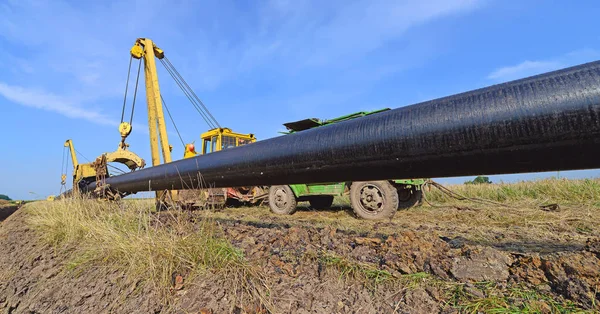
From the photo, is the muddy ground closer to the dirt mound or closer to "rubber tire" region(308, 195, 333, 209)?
"rubber tire" region(308, 195, 333, 209)

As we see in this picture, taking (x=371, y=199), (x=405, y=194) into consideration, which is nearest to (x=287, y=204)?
(x=371, y=199)

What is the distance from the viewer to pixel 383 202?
5.07 metres

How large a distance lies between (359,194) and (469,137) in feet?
14.4

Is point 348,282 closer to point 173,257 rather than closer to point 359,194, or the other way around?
point 173,257

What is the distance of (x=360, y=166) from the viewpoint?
52.1 inches

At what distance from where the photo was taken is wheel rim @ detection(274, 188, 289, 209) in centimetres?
683

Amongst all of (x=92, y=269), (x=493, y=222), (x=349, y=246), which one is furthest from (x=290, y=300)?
(x=493, y=222)

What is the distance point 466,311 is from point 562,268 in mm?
439

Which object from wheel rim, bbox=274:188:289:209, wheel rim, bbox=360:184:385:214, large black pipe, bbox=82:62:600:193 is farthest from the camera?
wheel rim, bbox=274:188:289:209

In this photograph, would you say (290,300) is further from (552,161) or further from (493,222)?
(493,222)

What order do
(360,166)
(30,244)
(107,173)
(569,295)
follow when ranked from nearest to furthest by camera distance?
1. (569,295)
2. (360,166)
3. (30,244)
4. (107,173)

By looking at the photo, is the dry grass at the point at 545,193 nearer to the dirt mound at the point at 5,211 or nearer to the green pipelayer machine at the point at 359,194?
the green pipelayer machine at the point at 359,194

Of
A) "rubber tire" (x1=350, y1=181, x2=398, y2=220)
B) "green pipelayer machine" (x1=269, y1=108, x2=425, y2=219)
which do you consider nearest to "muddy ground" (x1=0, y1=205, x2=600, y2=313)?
"green pipelayer machine" (x1=269, y1=108, x2=425, y2=219)

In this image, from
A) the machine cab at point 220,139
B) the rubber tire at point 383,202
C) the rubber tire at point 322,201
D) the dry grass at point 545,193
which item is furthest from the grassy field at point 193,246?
the machine cab at point 220,139
